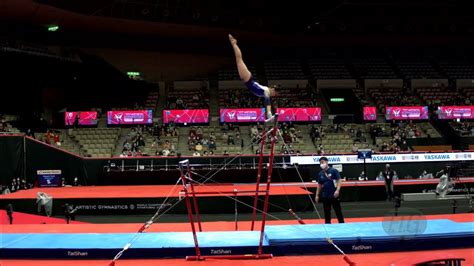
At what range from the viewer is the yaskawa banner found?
1862 centimetres

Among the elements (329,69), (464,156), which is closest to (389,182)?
(464,156)

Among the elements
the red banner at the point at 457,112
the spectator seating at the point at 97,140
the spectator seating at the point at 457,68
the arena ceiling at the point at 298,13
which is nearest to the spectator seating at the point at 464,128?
the red banner at the point at 457,112

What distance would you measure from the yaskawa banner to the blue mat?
39.1ft

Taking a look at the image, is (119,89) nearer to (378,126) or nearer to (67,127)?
(67,127)

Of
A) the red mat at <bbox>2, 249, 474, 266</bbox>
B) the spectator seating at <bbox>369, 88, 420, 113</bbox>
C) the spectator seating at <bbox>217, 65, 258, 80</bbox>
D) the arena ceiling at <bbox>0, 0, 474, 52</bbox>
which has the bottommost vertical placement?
the red mat at <bbox>2, 249, 474, 266</bbox>

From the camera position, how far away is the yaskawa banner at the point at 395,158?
18.6 metres

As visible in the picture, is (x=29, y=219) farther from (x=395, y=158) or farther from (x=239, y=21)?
(x=239, y=21)

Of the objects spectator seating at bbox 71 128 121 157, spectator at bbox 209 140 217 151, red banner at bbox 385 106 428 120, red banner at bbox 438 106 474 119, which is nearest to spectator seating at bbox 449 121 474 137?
red banner at bbox 438 106 474 119

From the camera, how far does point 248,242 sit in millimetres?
6180

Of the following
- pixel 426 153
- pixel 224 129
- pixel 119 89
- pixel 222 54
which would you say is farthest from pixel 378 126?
pixel 119 89

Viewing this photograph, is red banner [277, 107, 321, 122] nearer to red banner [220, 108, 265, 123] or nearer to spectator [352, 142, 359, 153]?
red banner [220, 108, 265, 123]

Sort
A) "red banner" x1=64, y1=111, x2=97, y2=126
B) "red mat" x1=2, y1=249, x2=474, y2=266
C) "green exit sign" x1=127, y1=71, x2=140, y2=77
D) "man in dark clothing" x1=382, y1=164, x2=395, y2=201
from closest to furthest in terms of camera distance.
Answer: "red mat" x1=2, y1=249, x2=474, y2=266
"man in dark clothing" x1=382, y1=164, x2=395, y2=201
"red banner" x1=64, y1=111, x2=97, y2=126
"green exit sign" x1=127, y1=71, x2=140, y2=77

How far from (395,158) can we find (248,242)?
48.0 feet

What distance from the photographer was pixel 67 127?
24219 mm
